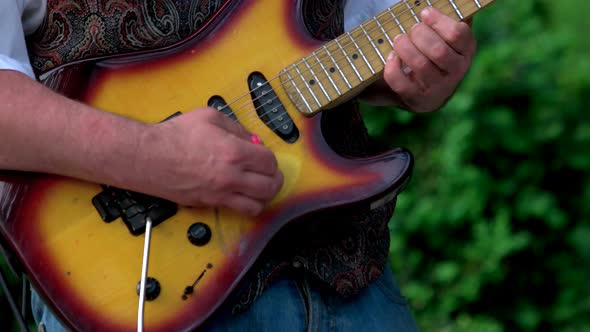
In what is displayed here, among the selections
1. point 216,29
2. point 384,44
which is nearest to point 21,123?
point 216,29

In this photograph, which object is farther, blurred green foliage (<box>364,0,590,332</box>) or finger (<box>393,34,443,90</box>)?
blurred green foliage (<box>364,0,590,332</box>)

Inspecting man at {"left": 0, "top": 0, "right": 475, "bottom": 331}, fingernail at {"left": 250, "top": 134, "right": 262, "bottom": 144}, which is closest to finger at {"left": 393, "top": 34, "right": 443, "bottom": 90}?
man at {"left": 0, "top": 0, "right": 475, "bottom": 331}

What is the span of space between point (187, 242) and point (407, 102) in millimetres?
401

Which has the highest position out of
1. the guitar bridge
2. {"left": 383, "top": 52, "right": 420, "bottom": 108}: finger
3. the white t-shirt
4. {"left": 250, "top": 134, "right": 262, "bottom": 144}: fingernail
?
the white t-shirt

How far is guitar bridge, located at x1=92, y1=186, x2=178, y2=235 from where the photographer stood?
1043 millimetres

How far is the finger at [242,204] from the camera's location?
1.01m

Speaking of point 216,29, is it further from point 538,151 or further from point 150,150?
point 538,151

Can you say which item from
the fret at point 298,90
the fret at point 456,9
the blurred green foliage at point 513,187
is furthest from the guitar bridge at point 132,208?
the blurred green foliage at point 513,187

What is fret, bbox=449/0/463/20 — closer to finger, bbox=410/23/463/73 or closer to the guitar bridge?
finger, bbox=410/23/463/73

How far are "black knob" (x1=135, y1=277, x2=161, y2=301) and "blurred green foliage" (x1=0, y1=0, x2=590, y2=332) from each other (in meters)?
1.37

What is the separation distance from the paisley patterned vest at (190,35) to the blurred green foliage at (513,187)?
1151mm

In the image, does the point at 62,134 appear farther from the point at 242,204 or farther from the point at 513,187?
the point at 513,187

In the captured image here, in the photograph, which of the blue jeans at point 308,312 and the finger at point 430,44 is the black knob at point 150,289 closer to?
the blue jeans at point 308,312

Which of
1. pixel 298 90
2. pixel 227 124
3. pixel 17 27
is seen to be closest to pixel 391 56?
pixel 298 90
